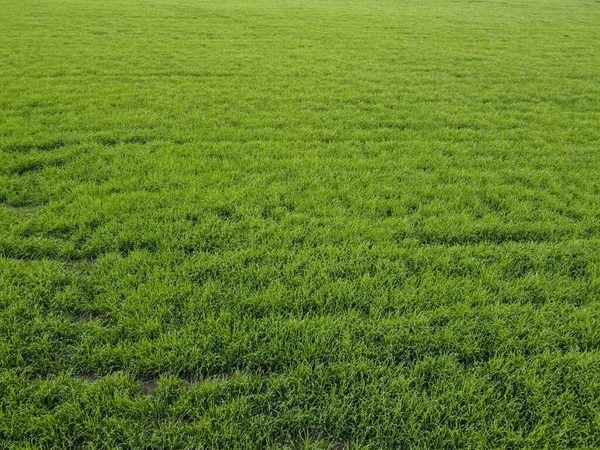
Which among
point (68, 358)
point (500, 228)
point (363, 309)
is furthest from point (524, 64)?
point (68, 358)

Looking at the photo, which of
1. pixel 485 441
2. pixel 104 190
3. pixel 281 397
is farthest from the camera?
pixel 104 190

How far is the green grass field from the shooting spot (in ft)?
8.71

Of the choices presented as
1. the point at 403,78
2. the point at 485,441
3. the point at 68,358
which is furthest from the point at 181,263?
the point at 403,78

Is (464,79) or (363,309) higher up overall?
(464,79)

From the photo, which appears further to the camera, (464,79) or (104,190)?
(464,79)

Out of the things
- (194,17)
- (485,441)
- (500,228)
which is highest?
(194,17)

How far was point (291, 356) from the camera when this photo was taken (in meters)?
3.03

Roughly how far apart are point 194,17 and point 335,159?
16.2m

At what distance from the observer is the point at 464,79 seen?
10523 mm

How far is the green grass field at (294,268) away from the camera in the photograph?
266 centimetres

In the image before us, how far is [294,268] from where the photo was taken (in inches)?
151

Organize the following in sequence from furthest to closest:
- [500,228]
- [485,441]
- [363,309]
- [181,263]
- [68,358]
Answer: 1. [500,228]
2. [181,263]
3. [363,309]
4. [68,358]
5. [485,441]

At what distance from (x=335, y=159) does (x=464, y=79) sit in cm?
647

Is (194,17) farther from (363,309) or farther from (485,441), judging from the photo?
(485,441)
